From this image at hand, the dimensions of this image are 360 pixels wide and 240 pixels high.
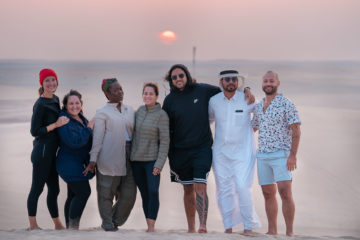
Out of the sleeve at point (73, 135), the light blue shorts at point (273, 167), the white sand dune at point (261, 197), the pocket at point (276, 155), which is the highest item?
the sleeve at point (73, 135)

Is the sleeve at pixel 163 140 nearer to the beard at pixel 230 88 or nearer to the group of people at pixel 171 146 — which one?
the group of people at pixel 171 146

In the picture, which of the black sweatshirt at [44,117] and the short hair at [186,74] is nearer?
the black sweatshirt at [44,117]

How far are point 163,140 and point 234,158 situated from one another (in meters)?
0.80

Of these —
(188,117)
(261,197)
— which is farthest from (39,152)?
(261,197)

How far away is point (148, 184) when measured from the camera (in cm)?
561

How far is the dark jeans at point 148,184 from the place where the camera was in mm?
5570

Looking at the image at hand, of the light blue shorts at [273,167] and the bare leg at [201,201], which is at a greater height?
the light blue shorts at [273,167]

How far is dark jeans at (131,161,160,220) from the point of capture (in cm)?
557

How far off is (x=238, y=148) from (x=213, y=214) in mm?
3259

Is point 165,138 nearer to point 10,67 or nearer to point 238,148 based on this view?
point 238,148

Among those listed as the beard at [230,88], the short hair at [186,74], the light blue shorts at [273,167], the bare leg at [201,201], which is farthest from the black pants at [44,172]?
the light blue shorts at [273,167]

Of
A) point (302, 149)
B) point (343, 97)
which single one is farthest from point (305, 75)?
point (302, 149)

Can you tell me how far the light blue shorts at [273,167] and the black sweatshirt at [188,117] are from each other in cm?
63

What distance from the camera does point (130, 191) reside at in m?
5.75
